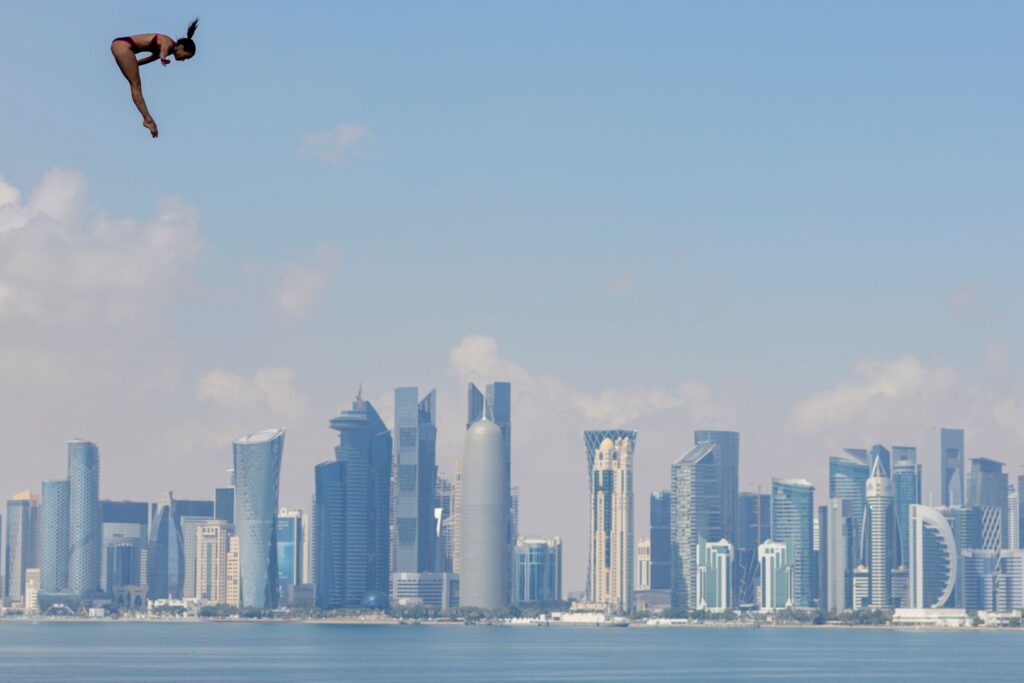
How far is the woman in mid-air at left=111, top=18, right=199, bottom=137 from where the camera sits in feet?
47.4

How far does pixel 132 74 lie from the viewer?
14445mm

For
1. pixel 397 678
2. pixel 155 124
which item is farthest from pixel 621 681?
pixel 155 124

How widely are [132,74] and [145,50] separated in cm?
43

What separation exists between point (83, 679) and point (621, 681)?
55.6 m

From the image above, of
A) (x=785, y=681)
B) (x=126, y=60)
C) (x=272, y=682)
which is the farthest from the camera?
(x=785, y=681)

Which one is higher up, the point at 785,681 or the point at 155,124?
the point at 155,124

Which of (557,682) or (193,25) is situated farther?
(557,682)

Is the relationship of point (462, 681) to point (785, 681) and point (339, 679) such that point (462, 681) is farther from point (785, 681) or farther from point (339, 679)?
point (785, 681)

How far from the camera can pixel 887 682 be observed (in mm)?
199250

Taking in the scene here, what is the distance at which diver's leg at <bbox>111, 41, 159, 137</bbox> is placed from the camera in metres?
14.4

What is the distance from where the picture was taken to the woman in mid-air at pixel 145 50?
14461mm

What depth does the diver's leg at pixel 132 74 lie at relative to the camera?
14438 mm

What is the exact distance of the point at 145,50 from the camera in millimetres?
14797

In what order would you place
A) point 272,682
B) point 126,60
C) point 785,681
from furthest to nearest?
point 785,681
point 272,682
point 126,60
